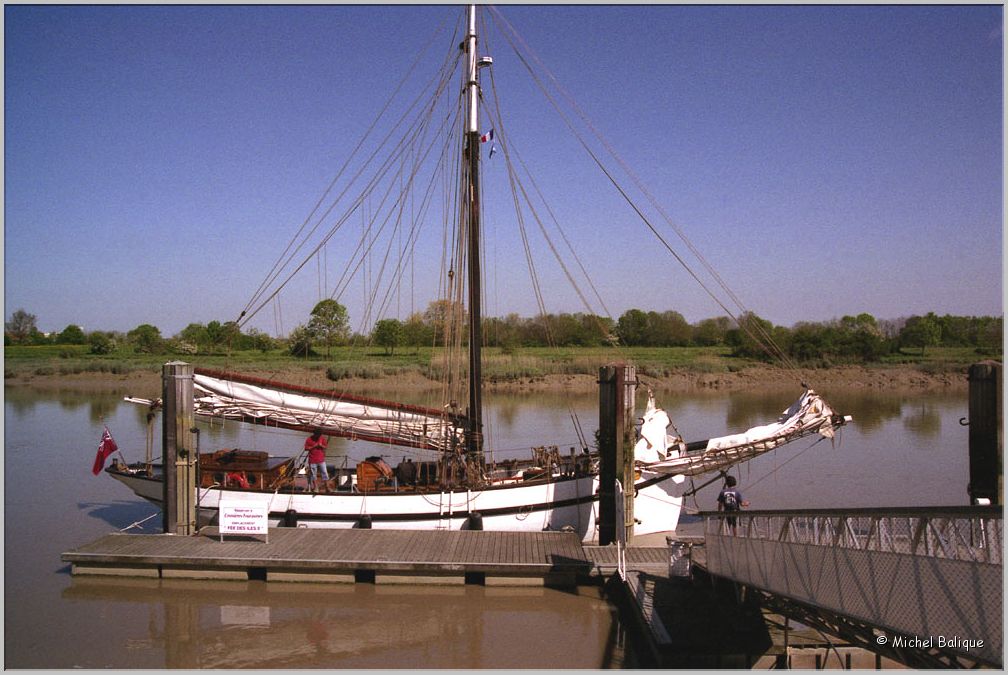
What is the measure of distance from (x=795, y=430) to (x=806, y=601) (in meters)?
7.74

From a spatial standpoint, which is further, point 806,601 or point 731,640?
point 731,640

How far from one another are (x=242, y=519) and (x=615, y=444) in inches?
279

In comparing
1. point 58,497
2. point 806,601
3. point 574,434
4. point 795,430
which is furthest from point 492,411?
point 806,601

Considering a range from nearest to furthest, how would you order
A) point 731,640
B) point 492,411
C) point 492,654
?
point 731,640, point 492,654, point 492,411

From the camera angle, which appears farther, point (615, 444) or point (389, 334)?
point (389, 334)

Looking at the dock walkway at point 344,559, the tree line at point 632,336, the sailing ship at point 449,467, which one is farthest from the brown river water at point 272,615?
the tree line at point 632,336

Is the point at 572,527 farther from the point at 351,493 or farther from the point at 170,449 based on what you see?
the point at 170,449

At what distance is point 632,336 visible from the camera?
278 ft

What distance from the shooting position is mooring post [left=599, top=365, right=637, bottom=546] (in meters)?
13.8

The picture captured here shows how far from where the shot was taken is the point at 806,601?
8.11 m

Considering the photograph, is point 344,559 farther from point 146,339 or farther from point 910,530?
point 146,339

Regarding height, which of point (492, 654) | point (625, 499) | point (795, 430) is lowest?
point (492, 654)

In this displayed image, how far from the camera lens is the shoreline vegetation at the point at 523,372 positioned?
50.9 meters

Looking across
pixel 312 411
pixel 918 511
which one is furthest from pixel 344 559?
pixel 918 511
